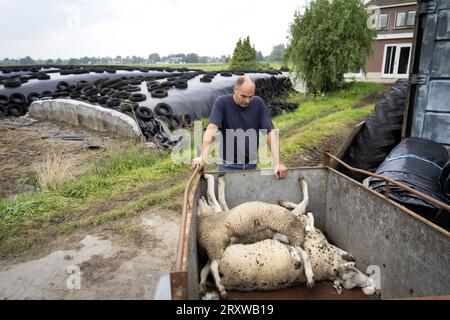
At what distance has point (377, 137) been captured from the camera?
5.07 meters

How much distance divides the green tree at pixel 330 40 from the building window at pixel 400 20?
9.25 metres

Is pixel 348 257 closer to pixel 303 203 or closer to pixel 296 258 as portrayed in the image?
pixel 296 258

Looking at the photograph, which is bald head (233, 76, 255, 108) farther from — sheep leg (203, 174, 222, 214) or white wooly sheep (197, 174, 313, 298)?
white wooly sheep (197, 174, 313, 298)

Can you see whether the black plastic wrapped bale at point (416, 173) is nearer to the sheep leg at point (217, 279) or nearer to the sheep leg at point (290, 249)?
the sheep leg at point (290, 249)

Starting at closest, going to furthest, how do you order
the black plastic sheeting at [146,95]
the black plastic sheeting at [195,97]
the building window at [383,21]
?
the black plastic sheeting at [146,95] < the black plastic sheeting at [195,97] < the building window at [383,21]

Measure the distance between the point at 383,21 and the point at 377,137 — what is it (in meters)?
24.2

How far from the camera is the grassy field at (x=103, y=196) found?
15.4 ft

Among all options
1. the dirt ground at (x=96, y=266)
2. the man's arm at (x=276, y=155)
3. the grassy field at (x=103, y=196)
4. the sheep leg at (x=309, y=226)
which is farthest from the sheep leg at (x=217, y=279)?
the grassy field at (x=103, y=196)

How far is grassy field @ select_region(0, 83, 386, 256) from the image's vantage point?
4.68 m

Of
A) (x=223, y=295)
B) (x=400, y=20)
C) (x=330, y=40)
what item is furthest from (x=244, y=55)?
(x=223, y=295)

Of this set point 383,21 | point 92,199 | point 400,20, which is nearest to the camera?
point 92,199
